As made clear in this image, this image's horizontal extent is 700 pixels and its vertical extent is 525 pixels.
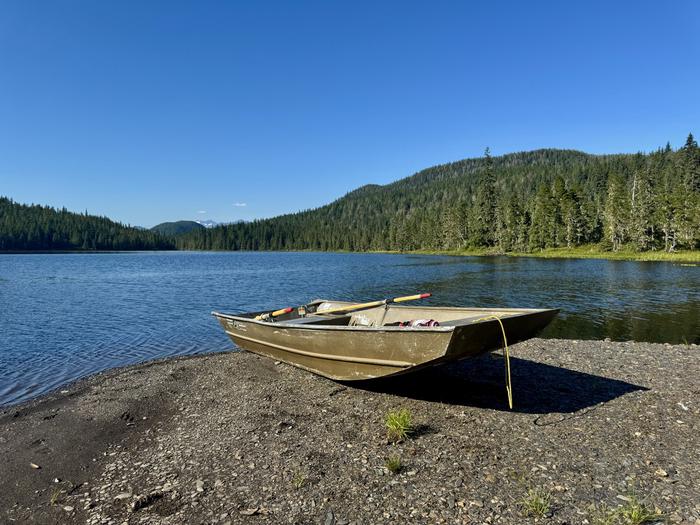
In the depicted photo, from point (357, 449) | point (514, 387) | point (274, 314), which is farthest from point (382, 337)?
point (274, 314)

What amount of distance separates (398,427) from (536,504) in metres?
2.94

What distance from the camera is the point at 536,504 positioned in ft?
17.8

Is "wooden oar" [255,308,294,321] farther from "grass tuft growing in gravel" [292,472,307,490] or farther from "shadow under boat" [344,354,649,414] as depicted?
"grass tuft growing in gravel" [292,472,307,490]

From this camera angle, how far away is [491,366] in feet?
41.8

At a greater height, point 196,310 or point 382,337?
point 382,337

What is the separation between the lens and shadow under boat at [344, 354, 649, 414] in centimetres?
955

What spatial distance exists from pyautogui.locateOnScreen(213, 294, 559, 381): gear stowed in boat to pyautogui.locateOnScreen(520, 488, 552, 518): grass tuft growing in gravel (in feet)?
8.94

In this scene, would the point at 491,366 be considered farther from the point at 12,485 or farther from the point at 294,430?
the point at 12,485

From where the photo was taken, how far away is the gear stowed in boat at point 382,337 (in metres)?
8.03

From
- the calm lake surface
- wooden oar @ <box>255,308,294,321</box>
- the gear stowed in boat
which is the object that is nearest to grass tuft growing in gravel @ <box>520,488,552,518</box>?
the gear stowed in boat

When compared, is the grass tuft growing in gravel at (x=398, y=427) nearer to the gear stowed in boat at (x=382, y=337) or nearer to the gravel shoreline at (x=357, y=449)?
the gravel shoreline at (x=357, y=449)

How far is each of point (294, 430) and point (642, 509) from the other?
5.99 m

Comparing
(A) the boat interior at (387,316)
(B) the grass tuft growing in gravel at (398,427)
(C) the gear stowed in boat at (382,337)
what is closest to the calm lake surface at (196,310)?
(C) the gear stowed in boat at (382,337)

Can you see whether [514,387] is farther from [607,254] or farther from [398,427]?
[607,254]
